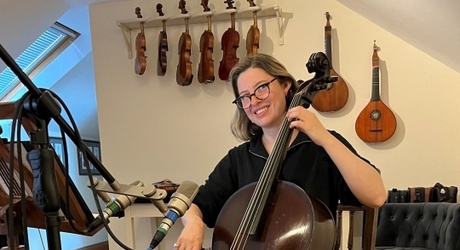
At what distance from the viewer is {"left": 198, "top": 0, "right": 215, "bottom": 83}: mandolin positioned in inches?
125

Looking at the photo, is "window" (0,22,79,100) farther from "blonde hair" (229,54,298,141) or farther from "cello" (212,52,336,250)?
A: "cello" (212,52,336,250)

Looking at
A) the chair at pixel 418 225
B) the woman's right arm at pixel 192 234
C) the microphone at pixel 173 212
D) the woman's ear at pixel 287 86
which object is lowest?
the chair at pixel 418 225

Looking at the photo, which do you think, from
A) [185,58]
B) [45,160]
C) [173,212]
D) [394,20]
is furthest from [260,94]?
[185,58]

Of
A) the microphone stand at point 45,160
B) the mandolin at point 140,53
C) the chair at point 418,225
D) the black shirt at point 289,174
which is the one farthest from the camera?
the mandolin at point 140,53

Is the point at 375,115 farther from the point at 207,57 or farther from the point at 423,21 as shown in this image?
the point at 207,57

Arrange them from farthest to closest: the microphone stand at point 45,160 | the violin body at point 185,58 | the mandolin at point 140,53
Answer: the mandolin at point 140,53
the violin body at point 185,58
the microphone stand at point 45,160

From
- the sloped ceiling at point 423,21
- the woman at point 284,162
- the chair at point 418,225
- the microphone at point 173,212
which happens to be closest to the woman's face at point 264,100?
the woman at point 284,162

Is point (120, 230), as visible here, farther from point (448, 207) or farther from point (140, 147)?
point (448, 207)

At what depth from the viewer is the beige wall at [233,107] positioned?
2975 millimetres

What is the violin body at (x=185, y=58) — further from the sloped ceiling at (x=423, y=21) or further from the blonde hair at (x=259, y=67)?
the blonde hair at (x=259, y=67)

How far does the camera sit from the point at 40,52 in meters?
3.85

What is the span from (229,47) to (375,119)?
984 millimetres

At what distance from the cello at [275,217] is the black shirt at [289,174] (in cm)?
11

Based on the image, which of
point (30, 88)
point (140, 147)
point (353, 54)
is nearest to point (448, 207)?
point (353, 54)
